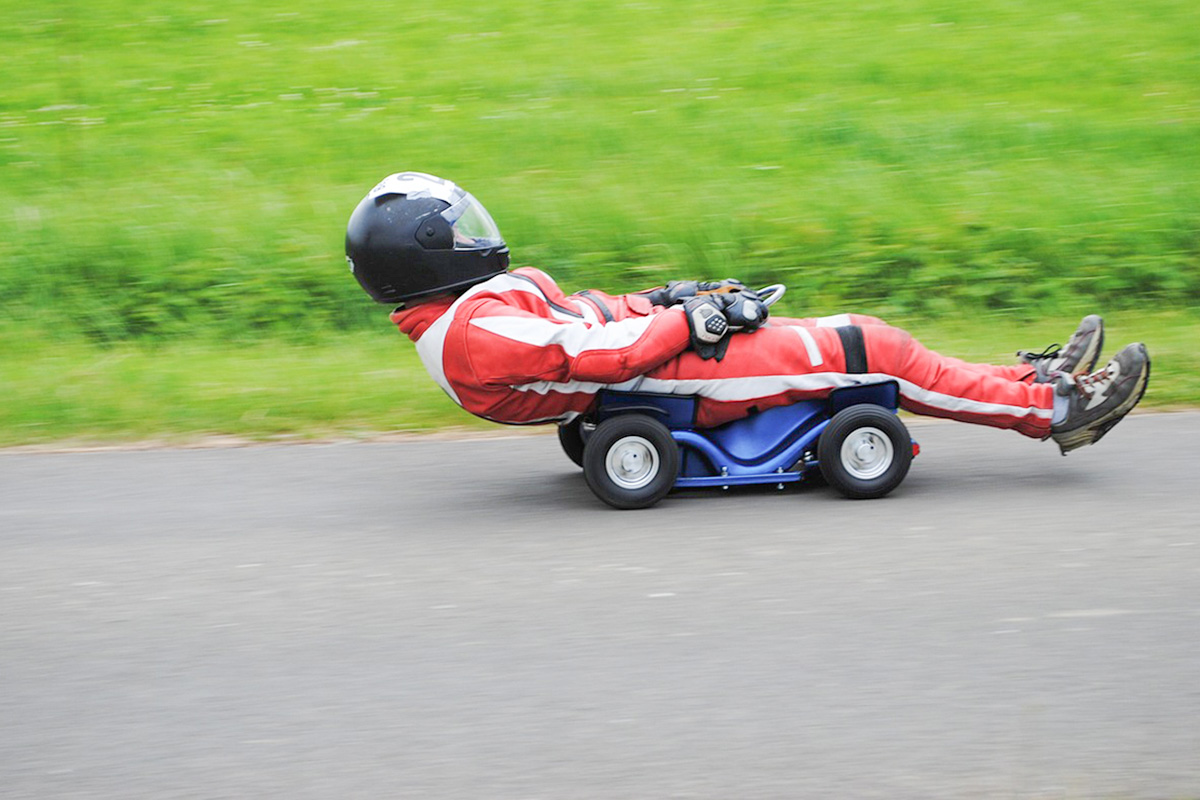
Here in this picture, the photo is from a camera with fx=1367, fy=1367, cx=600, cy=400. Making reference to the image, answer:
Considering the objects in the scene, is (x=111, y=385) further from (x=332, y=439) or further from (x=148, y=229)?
(x=148, y=229)

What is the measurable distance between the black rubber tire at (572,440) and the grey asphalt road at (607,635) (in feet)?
0.31

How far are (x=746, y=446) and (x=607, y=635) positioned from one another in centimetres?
128

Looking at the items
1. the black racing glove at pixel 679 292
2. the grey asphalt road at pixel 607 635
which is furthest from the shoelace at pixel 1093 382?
the black racing glove at pixel 679 292

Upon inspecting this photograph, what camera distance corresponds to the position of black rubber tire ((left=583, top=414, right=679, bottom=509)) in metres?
4.70

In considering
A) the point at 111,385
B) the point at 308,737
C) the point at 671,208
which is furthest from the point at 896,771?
the point at 671,208

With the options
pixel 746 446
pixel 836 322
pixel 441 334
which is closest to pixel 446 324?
pixel 441 334

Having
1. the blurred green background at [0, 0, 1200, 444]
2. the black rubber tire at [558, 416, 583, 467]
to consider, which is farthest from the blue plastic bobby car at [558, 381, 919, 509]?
the blurred green background at [0, 0, 1200, 444]

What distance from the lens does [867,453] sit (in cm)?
471

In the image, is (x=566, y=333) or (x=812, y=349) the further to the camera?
(x=812, y=349)

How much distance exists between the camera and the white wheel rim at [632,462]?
475cm

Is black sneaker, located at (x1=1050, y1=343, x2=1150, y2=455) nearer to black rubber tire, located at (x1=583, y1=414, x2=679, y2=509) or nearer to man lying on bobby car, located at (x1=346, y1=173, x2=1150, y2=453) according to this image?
man lying on bobby car, located at (x1=346, y1=173, x2=1150, y2=453)

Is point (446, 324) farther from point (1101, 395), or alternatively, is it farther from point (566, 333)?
point (1101, 395)

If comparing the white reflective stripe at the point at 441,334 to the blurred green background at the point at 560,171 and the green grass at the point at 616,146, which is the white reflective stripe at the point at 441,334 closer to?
the blurred green background at the point at 560,171

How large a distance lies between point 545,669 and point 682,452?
1437 mm
